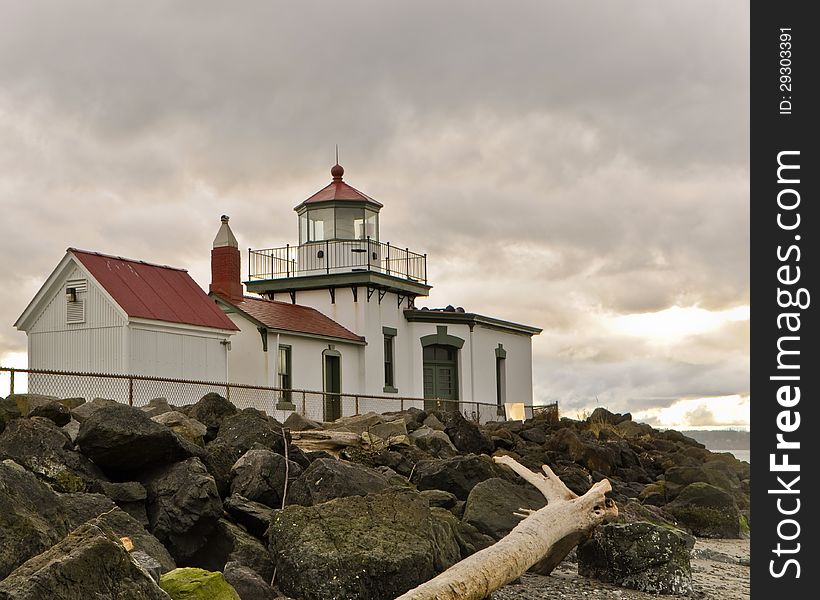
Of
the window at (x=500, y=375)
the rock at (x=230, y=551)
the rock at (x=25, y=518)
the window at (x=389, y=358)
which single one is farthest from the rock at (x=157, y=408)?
the window at (x=500, y=375)

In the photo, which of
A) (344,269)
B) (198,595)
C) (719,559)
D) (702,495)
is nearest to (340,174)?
(344,269)

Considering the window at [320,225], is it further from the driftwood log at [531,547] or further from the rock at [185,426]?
the driftwood log at [531,547]

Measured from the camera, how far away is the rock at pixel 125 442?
9.58 metres

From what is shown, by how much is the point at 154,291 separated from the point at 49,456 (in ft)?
50.0

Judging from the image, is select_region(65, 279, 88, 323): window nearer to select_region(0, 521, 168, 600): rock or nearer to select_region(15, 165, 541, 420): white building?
select_region(15, 165, 541, 420): white building

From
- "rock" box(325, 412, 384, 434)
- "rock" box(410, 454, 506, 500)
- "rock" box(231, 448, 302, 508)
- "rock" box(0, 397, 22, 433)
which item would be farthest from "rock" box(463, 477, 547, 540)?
"rock" box(0, 397, 22, 433)

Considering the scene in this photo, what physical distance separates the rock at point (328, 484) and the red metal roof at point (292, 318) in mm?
16625

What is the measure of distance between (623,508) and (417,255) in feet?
59.3

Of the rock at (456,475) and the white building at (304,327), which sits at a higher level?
the white building at (304,327)

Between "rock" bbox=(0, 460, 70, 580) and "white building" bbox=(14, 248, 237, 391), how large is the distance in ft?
49.9

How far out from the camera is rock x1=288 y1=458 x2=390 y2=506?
973cm

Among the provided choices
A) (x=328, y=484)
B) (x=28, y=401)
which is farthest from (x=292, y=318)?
(x=328, y=484)

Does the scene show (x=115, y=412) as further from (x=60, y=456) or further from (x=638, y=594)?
(x=638, y=594)

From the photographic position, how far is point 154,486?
944cm
